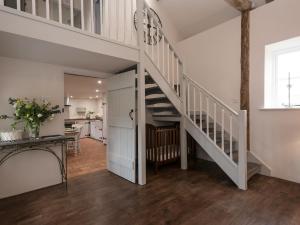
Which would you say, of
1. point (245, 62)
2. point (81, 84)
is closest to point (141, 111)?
point (245, 62)

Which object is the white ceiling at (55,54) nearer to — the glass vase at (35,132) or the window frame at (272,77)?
the glass vase at (35,132)

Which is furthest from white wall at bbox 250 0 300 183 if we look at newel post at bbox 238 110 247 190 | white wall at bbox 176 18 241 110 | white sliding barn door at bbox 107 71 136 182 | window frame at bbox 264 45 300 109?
white sliding barn door at bbox 107 71 136 182

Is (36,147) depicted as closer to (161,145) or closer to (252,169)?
(161,145)

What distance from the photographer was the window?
3.34 metres

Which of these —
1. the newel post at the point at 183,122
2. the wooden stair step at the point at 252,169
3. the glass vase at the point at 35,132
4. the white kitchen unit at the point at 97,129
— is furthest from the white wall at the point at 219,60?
the white kitchen unit at the point at 97,129

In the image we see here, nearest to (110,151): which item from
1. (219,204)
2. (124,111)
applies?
(124,111)

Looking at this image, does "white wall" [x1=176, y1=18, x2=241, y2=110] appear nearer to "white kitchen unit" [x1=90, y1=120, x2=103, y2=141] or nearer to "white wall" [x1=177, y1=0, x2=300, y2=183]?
"white wall" [x1=177, y1=0, x2=300, y2=183]

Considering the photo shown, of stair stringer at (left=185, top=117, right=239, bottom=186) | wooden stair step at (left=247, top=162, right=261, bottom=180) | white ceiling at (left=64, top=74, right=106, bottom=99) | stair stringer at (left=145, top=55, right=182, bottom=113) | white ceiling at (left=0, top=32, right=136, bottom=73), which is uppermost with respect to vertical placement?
white ceiling at (left=64, top=74, right=106, bottom=99)

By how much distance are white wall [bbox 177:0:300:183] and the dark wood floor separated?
1.59 feet

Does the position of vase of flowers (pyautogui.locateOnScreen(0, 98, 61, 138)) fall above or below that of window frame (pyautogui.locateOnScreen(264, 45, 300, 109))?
below

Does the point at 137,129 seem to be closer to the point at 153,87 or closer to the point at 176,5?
the point at 153,87

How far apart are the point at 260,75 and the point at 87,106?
9066 mm

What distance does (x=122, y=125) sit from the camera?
3355 mm

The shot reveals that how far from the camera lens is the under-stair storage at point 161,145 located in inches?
141
